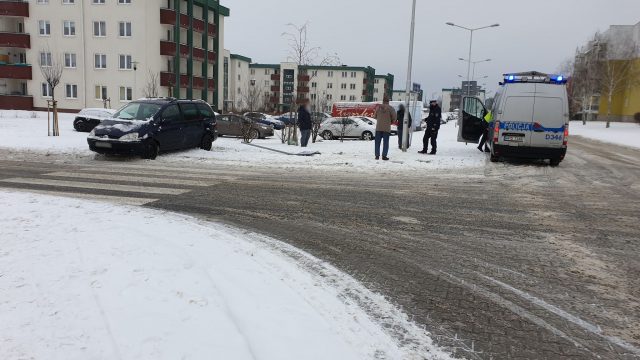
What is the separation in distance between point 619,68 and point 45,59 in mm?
66514

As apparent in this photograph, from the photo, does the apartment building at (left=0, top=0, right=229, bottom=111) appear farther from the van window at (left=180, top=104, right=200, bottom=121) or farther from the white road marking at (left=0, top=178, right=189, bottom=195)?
the white road marking at (left=0, top=178, right=189, bottom=195)

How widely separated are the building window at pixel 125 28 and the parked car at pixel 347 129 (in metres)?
26.0

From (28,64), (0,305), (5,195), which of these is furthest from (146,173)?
(28,64)

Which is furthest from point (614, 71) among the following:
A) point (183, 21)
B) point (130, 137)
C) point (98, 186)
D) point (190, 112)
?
point (98, 186)

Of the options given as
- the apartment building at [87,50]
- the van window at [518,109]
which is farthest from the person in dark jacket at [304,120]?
the apartment building at [87,50]

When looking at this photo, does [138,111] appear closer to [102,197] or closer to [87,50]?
[102,197]

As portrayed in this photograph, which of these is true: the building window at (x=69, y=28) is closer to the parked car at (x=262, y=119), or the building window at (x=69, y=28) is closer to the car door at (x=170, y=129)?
the parked car at (x=262, y=119)

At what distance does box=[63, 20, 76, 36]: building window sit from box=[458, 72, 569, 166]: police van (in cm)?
4267

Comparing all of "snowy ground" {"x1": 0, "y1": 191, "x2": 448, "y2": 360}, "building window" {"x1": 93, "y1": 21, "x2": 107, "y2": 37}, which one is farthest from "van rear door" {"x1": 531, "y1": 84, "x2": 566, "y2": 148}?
"building window" {"x1": 93, "y1": 21, "x2": 107, "y2": 37}

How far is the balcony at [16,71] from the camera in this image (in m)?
43.3

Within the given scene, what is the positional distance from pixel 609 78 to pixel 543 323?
217 feet

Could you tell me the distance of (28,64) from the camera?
4381 centimetres

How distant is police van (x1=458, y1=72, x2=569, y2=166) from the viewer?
13305 mm

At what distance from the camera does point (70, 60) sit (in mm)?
43719
